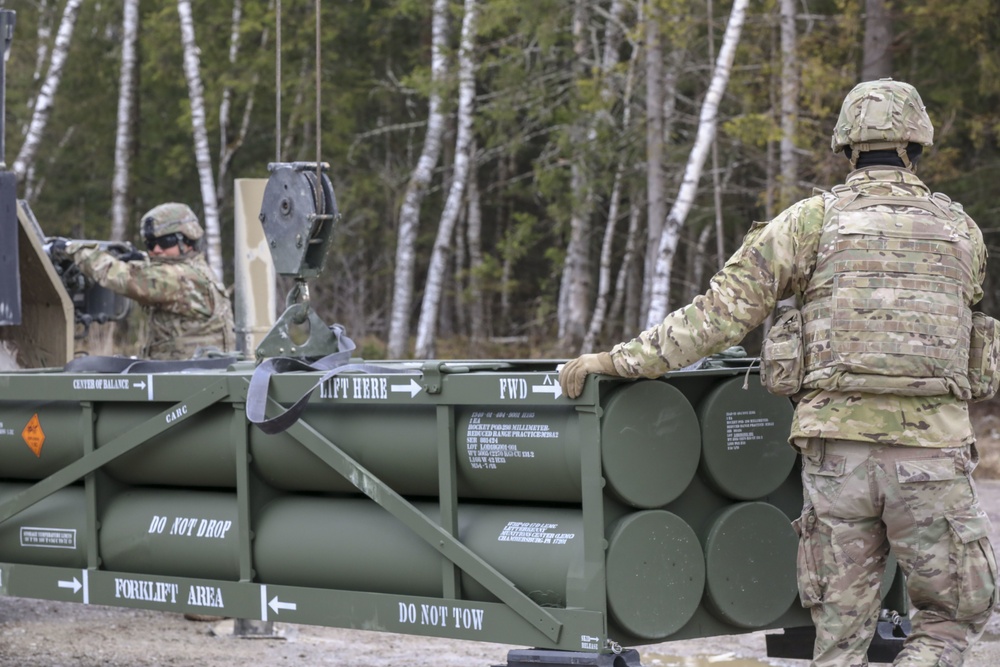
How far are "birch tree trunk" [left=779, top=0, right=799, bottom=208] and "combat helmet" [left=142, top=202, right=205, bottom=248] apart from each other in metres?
7.56

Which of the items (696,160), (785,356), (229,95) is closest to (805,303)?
(785,356)

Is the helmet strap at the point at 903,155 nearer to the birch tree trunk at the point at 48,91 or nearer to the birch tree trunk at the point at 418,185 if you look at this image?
the birch tree trunk at the point at 418,185

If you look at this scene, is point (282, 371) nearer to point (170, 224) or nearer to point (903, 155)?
point (903, 155)

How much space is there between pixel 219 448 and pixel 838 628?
2216 millimetres

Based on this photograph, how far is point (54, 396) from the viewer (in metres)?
4.91

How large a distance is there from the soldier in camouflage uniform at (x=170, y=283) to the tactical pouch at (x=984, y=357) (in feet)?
14.8

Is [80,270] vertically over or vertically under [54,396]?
over

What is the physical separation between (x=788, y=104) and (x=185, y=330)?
8213mm

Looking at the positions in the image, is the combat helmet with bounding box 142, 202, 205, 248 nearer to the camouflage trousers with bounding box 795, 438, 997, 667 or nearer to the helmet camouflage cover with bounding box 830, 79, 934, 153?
the helmet camouflage cover with bounding box 830, 79, 934, 153

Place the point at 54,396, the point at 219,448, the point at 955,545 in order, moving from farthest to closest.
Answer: the point at 54,396
the point at 219,448
the point at 955,545

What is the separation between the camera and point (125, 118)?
19.5 m

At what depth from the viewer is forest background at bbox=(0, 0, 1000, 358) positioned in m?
14.2

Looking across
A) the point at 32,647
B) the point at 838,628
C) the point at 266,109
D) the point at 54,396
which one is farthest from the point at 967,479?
the point at 266,109

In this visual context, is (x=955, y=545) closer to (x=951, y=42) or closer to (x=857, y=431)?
(x=857, y=431)
